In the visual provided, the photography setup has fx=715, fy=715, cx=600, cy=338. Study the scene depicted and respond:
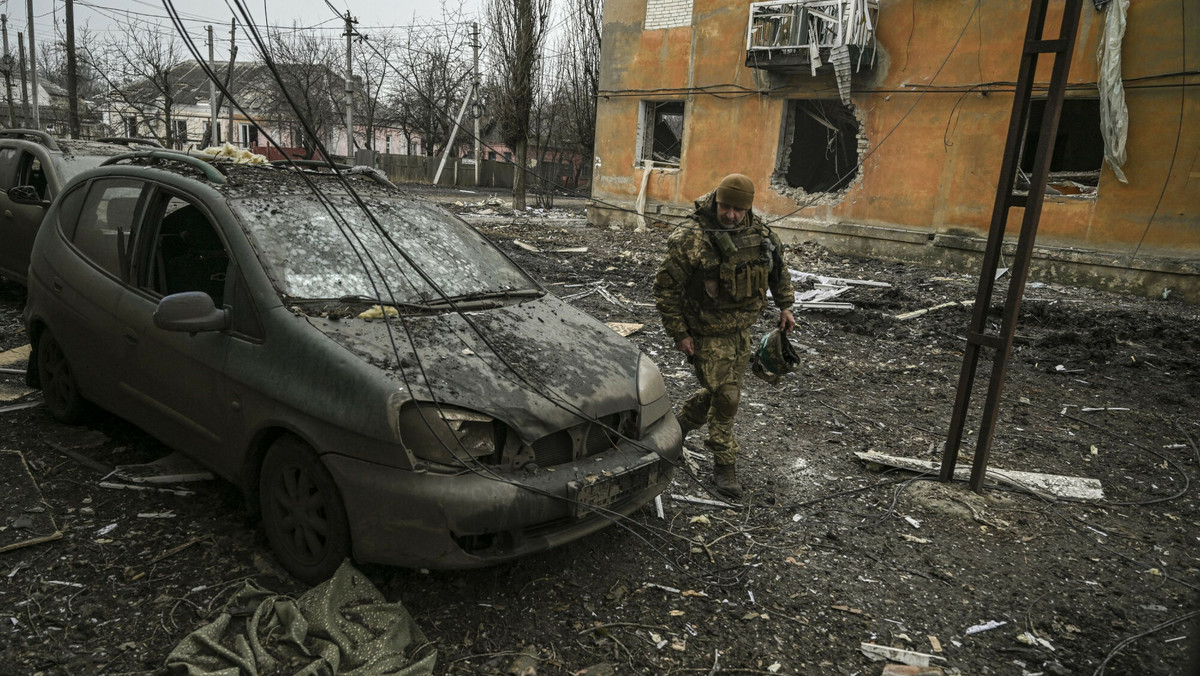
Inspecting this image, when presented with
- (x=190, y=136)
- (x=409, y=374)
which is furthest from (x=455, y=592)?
(x=190, y=136)

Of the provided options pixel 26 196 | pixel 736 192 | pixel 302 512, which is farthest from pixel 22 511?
pixel 26 196

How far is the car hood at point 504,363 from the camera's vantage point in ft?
9.14

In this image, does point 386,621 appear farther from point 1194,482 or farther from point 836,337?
point 836,337

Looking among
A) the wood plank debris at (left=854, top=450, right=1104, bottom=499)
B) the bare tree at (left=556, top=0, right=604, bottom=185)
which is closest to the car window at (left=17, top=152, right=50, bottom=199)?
the wood plank debris at (left=854, top=450, right=1104, bottom=499)

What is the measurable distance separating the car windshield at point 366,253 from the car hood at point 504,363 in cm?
22

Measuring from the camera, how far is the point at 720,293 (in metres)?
3.96

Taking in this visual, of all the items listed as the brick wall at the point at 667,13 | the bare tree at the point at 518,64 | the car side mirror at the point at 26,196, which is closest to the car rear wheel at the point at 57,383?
the car side mirror at the point at 26,196

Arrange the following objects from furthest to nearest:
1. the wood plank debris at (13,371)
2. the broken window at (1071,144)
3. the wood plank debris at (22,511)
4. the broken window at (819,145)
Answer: the broken window at (819,145) < the broken window at (1071,144) < the wood plank debris at (13,371) < the wood plank debris at (22,511)

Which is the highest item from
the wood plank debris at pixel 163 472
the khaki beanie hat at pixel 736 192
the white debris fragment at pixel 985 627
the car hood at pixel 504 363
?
the khaki beanie hat at pixel 736 192

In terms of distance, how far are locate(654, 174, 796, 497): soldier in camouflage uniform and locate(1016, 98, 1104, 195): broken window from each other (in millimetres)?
10876

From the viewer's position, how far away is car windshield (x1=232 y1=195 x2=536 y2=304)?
3.21 meters

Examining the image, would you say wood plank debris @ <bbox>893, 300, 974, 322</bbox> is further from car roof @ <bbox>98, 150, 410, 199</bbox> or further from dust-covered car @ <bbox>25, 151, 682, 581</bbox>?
→ car roof @ <bbox>98, 150, 410, 199</bbox>

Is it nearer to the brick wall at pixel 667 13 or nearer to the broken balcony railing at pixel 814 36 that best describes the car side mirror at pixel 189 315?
the broken balcony railing at pixel 814 36

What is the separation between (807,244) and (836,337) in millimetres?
7366
